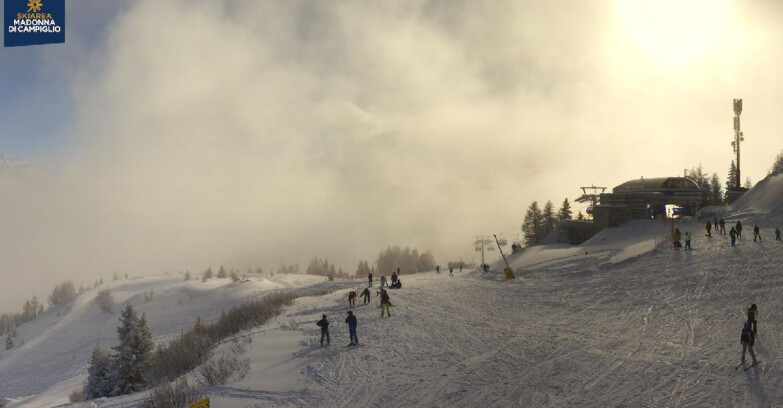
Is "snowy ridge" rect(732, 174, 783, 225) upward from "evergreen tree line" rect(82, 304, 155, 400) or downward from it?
upward

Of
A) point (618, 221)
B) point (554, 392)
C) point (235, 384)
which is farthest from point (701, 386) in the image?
point (618, 221)

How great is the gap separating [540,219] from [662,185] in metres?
32.1

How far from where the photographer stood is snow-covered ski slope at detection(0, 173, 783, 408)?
15.1 meters

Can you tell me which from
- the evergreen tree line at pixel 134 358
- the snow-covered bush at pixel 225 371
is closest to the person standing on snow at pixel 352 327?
the snow-covered bush at pixel 225 371

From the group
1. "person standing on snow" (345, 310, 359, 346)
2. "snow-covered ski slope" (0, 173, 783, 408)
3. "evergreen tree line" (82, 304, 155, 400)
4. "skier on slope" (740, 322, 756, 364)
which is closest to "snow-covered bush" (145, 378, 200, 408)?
"snow-covered ski slope" (0, 173, 783, 408)

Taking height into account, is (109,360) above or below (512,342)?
below

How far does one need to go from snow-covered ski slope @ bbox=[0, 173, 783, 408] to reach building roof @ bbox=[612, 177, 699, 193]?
19732 mm

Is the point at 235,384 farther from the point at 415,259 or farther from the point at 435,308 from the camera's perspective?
the point at 415,259

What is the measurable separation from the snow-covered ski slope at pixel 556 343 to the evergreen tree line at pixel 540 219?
1895 inches

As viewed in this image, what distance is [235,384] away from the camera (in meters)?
18.1

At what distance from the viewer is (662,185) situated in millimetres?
58625

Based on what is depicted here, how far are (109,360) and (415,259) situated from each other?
442ft

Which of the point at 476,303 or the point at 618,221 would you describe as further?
the point at 618,221

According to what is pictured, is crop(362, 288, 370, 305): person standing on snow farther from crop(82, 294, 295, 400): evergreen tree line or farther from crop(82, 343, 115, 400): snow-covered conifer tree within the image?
crop(82, 343, 115, 400): snow-covered conifer tree
